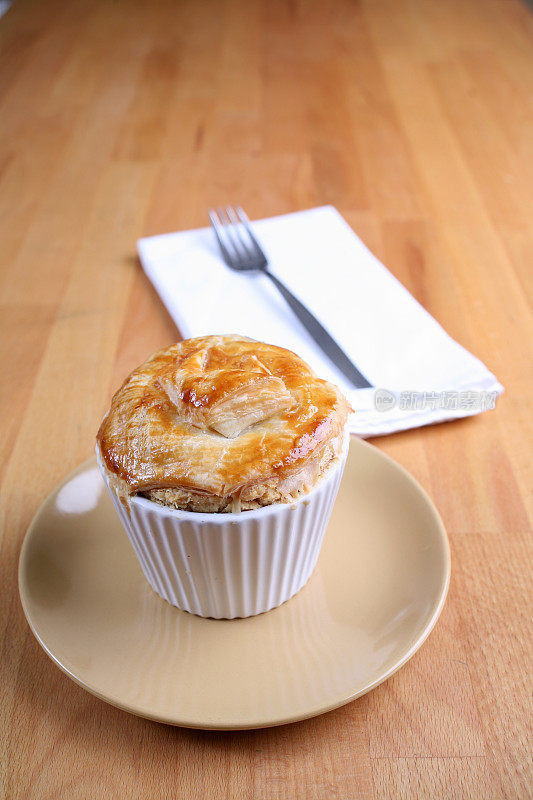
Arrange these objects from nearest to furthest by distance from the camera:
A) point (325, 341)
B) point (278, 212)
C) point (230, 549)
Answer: point (230, 549) → point (325, 341) → point (278, 212)

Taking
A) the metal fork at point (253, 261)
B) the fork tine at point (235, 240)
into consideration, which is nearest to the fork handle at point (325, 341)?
the metal fork at point (253, 261)

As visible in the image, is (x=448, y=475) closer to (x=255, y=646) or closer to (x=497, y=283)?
(x=255, y=646)

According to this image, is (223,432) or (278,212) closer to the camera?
(223,432)

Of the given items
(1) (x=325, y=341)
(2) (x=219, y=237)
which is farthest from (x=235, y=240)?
(1) (x=325, y=341)

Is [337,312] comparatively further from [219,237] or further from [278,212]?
[278,212]

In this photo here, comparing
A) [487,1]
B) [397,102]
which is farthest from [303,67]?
[487,1]

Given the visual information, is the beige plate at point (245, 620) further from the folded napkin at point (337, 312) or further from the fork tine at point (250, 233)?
the fork tine at point (250, 233)
